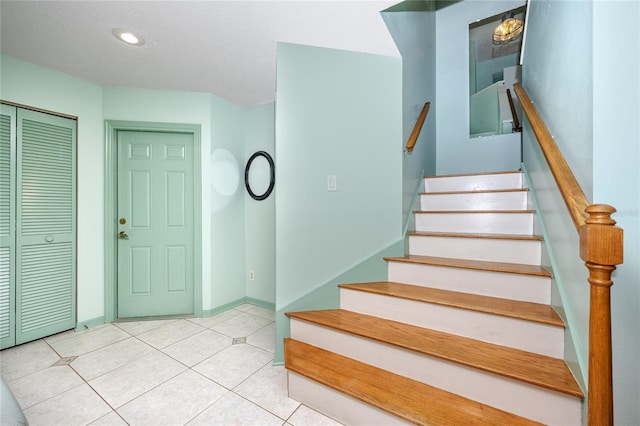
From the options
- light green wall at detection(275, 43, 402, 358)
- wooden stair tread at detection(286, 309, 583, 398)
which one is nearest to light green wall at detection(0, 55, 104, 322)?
light green wall at detection(275, 43, 402, 358)

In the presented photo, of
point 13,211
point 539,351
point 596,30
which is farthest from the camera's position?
point 13,211

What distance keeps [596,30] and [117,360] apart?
10.8 feet

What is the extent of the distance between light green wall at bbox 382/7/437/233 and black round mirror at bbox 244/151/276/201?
61.2 inches

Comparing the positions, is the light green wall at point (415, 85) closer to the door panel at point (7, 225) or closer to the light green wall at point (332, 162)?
the light green wall at point (332, 162)

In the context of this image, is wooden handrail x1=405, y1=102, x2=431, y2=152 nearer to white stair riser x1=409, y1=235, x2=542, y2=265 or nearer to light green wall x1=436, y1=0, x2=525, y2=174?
white stair riser x1=409, y1=235, x2=542, y2=265

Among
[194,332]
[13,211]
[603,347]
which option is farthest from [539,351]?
[13,211]

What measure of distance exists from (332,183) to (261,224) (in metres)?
1.46

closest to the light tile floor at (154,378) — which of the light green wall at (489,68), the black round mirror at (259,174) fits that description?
the black round mirror at (259,174)

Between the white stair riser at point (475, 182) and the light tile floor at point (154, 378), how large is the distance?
224 cm

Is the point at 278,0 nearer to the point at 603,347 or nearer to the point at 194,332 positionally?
the point at 603,347

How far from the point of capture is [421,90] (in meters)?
2.94

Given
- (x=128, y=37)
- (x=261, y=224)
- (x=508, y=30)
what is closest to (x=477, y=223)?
(x=261, y=224)

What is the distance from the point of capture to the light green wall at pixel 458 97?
3458mm

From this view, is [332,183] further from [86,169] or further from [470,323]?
[86,169]
